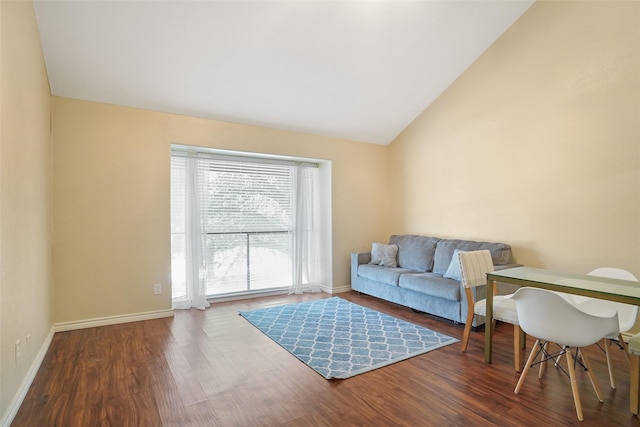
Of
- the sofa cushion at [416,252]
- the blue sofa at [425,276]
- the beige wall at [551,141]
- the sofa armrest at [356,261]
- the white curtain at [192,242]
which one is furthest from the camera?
the sofa armrest at [356,261]

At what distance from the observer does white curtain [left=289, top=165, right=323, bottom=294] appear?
5418 mm

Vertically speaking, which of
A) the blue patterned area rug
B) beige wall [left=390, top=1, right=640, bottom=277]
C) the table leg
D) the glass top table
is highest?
beige wall [left=390, top=1, right=640, bottom=277]

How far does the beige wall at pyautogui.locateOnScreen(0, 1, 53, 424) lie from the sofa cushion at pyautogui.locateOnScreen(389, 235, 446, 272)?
4258 mm

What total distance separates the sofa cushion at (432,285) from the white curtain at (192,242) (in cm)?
270

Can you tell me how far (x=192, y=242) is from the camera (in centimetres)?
452

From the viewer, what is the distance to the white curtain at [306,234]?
5.42m

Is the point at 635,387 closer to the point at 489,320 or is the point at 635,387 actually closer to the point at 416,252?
the point at 489,320

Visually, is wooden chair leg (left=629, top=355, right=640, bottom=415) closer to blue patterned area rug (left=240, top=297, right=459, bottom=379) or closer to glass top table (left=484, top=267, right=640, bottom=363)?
glass top table (left=484, top=267, right=640, bottom=363)

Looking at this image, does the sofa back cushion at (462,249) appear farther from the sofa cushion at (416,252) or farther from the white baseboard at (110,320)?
the white baseboard at (110,320)

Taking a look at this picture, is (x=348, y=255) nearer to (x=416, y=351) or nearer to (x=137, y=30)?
(x=416, y=351)

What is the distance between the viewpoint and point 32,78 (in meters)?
2.71

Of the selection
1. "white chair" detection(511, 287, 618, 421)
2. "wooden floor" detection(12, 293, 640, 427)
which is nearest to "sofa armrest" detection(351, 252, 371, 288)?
"wooden floor" detection(12, 293, 640, 427)

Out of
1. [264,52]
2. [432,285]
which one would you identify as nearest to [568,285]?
[432,285]

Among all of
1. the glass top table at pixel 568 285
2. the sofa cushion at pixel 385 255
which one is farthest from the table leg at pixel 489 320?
the sofa cushion at pixel 385 255
